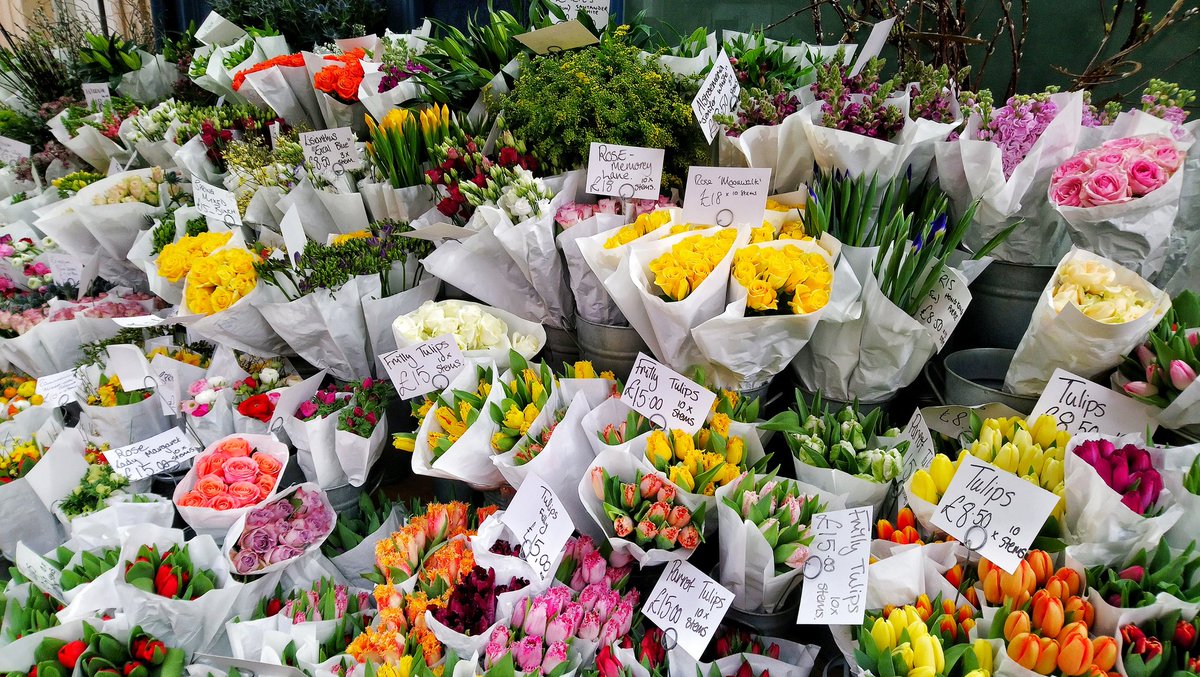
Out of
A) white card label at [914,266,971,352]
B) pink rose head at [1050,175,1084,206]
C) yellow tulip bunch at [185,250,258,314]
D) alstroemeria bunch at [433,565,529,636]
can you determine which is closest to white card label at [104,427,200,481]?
yellow tulip bunch at [185,250,258,314]

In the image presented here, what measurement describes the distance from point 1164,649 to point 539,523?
34.2 inches

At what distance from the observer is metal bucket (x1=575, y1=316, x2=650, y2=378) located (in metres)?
1.51

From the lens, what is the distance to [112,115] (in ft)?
9.30

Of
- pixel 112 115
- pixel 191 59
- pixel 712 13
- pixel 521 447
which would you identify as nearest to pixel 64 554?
pixel 521 447

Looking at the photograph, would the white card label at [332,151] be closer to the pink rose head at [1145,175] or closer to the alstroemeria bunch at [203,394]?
the alstroemeria bunch at [203,394]

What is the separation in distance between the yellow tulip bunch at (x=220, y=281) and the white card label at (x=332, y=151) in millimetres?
341

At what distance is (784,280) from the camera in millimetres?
1218

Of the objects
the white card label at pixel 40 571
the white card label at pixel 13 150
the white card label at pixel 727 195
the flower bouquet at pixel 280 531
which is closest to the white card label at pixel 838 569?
the white card label at pixel 727 195

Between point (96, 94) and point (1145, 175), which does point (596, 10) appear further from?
point (96, 94)

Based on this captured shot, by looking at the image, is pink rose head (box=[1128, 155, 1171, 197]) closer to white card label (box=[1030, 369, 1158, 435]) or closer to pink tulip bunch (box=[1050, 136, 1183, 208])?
pink tulip bunch (box=[1050, 136, 1183, 208])

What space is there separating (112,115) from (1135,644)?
3466 mm

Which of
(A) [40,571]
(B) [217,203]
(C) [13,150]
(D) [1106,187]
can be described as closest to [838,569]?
(D) [1106,187]

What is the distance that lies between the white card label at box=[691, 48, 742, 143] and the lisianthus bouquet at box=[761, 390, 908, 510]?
620 mm

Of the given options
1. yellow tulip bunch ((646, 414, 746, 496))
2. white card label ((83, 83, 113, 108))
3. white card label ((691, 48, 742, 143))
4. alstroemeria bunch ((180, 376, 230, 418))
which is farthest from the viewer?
white card label ((83, 83, 113, 108))
